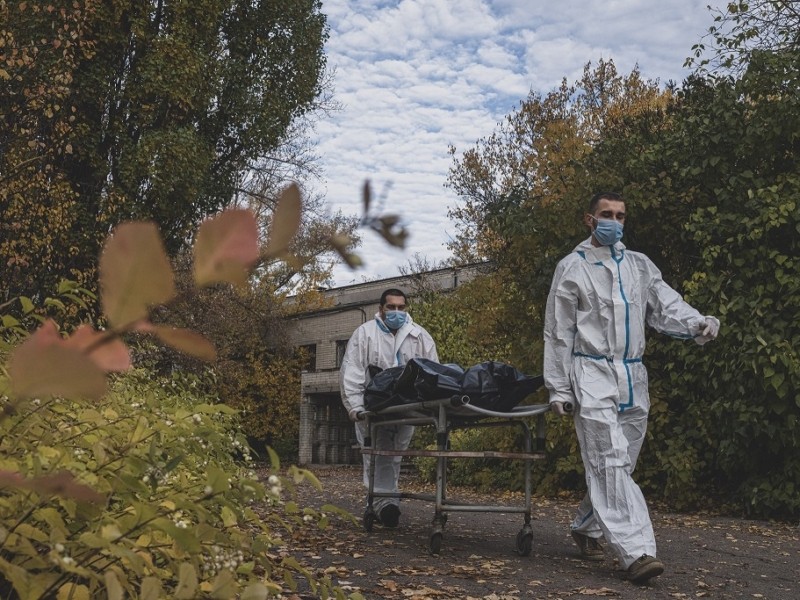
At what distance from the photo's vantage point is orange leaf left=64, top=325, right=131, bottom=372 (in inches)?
21.8

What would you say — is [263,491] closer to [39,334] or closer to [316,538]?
[39,334]

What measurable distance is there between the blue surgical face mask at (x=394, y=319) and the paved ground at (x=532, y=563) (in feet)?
5.40

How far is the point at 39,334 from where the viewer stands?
1.84ft

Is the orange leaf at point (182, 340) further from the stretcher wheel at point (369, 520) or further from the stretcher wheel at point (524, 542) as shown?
the stretcher wheel at point (369, 520)

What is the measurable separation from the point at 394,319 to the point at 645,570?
133 inches

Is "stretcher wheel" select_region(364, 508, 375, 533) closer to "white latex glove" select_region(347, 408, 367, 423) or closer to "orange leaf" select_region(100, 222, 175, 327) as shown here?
"white latex glove" select_region(347, 408, 367, 423)

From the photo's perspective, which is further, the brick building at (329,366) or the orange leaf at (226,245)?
the brick building at (329,366)

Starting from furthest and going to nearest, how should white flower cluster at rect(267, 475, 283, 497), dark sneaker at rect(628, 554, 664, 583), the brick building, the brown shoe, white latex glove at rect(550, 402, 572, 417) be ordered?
1. the brick building
2. the brown shoe
3. white latex glove at rect(550, 402, 572, 417)
4. dark sneaker at rect(628, 554, 664, 583)
5. white flower cluster at rect(267, 475, 283, 497)

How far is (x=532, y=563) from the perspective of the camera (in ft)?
17.0

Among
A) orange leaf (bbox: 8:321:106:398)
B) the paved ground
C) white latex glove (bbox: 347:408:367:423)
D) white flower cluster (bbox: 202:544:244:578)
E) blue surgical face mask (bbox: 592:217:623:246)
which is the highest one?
blue surgical face mask (bbox: 592:217:623:246)

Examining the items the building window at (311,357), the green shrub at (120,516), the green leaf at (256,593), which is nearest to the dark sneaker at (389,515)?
the green shrub at (120,516)

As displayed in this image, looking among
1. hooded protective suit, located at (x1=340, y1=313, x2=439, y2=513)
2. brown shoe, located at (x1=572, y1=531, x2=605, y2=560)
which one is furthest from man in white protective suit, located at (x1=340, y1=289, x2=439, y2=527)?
brown shoe, located at (x1=572, y1=531, x2=605, y2=560)

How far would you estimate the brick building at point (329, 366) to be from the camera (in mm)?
28531

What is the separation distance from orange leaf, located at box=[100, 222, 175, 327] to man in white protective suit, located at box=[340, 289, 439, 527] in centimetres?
612
